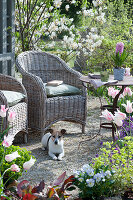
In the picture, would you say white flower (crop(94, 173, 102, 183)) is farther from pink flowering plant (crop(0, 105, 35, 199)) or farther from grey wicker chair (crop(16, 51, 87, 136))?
grey wicker chair (crop(16, 51, 87, 136))

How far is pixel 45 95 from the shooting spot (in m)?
4.15

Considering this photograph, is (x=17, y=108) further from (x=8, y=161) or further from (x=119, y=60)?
(x=8, y=161)

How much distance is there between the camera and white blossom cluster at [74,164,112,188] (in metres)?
2.52

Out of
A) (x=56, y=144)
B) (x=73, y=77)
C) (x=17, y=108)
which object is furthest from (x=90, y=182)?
(x=73, y=77)

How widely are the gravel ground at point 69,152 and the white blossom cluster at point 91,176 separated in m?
0.57

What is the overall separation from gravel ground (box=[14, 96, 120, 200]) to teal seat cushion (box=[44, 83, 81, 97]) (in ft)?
1.74

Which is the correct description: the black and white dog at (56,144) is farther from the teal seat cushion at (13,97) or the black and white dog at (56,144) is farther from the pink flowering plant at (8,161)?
the pink flowering plant at (8,161)

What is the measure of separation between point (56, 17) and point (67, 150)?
2.70 m

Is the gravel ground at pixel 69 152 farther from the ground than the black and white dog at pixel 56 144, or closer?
closer

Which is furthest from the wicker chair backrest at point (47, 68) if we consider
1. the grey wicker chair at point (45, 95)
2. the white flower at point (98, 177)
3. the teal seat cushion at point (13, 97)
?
the white flower at point (98, 177)

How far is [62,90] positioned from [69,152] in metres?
0.83

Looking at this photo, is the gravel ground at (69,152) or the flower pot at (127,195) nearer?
the flower pot at (127,195)

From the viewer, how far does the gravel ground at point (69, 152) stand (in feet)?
10.9

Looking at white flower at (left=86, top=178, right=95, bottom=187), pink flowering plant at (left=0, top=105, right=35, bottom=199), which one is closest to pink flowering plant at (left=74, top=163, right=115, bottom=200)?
white flower at (left=86, top=178, right=95, bottom=187)
